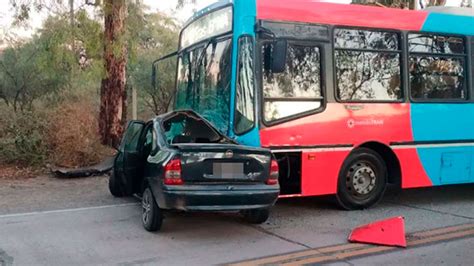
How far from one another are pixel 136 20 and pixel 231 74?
8.09 m

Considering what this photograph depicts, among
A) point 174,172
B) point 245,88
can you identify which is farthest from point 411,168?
point 174,172

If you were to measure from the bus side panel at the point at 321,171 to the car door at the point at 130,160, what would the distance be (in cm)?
244

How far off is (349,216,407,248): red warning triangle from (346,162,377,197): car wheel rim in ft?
5.31

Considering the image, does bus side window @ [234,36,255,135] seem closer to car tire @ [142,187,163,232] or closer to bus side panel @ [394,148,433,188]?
car tire @ [142,187,163,232]

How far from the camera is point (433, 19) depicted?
8.94 metres

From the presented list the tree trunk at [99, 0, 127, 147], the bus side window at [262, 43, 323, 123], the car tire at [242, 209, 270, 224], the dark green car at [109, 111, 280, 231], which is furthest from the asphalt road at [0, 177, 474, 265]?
the tree trunk at [99, 0, 127, 147]

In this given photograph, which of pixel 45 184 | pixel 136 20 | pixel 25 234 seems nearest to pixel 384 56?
pixel 25 234

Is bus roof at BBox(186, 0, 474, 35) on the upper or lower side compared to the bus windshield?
upper

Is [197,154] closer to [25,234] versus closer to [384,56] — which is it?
[25,234]

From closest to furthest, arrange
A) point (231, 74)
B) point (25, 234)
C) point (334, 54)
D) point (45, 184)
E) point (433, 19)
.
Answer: point (25, 234)
point (231, 74)
point (334, 54)
point (433, 19)
point (45, 184)

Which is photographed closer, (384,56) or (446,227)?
(446,227)

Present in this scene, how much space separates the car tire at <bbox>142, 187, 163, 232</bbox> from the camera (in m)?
6.82

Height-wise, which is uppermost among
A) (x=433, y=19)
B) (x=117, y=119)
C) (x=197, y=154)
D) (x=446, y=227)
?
(x=433, y=19)

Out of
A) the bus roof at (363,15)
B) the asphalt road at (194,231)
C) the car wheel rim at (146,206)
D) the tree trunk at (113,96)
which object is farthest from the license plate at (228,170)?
the tree trunk at (113,96)
